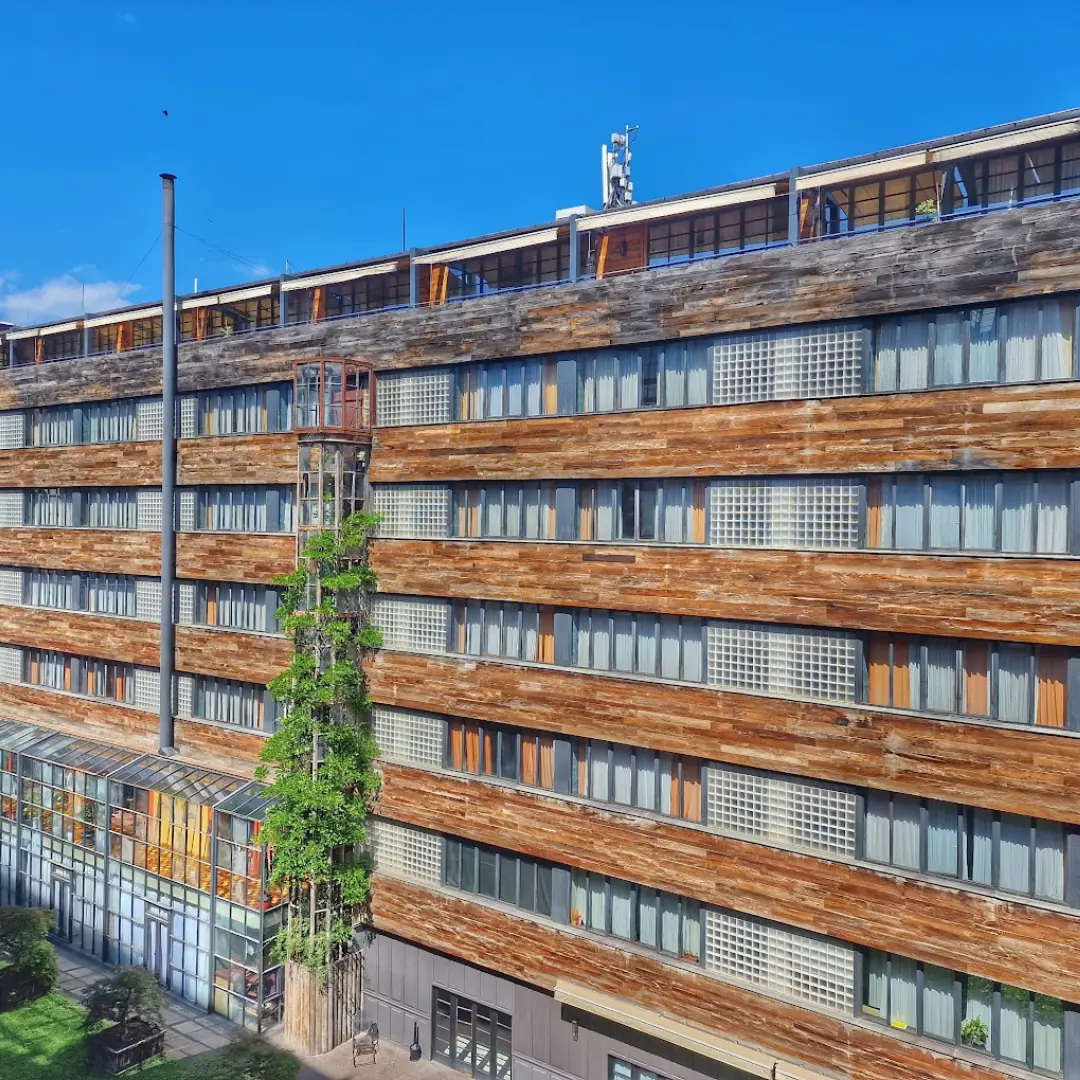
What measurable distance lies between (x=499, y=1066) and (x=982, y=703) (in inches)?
748

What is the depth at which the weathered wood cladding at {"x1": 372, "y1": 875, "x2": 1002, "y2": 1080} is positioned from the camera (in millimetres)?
20781

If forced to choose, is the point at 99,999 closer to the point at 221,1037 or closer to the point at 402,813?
the point at 221,1037

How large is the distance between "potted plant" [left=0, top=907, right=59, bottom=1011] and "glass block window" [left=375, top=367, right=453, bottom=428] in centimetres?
2280

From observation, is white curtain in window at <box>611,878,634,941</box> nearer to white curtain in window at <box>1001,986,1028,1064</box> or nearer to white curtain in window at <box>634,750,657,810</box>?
white curtain in window at <box>634,750,657,810</box>

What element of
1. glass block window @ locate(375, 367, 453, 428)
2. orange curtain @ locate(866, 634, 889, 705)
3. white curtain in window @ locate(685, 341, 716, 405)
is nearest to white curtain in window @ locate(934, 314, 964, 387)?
white curtain in window @ locate(685, 341, 716, 405)

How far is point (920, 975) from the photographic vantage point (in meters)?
20.7

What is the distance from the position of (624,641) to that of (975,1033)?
1231cm

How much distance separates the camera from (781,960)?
891 inches

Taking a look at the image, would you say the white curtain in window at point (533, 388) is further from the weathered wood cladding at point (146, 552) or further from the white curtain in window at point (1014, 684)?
the white curtain in window at point (1014, 684)

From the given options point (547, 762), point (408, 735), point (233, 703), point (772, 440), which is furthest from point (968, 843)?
point (233, 703)

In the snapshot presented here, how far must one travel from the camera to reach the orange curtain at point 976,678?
1998cm

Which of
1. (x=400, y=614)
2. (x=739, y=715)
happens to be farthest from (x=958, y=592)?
(x=400, y=614)

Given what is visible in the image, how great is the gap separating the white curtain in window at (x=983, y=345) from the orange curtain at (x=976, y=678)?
6104 mm

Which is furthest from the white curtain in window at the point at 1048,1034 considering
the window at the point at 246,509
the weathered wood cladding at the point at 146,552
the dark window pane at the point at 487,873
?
the window at the point at 246,509
